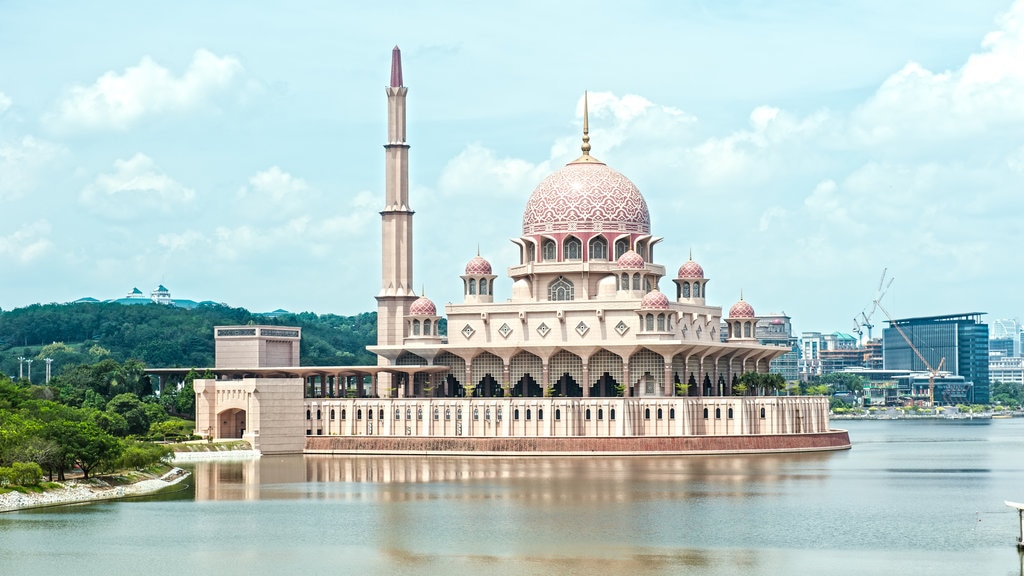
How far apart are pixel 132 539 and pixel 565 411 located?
48753 mm

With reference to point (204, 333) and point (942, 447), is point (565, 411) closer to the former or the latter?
point (942, 447)

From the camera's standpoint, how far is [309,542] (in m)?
62.7

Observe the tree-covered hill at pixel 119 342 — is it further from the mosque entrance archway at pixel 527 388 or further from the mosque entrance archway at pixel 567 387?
the mosque entrance archway at pixel 567 387

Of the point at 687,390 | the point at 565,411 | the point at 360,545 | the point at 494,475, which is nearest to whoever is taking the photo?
Result: the point at 360,545

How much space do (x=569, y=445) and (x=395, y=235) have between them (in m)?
23.9

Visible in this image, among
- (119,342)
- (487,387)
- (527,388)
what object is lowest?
(527,388)

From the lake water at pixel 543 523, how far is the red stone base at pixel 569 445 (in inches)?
307

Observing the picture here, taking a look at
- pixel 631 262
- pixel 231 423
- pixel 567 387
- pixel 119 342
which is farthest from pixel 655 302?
pixel 119 342

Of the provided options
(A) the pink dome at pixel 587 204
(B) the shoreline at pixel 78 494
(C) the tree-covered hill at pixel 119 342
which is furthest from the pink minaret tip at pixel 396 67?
(C) the tree-covered hill at pixel 119 342

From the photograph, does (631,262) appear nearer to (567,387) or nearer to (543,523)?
(567,387)

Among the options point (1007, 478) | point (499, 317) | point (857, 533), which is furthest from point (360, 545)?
point (499, 317)

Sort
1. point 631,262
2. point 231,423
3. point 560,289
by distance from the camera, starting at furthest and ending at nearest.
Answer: point 560,289 → point 231,423 → point 631,262

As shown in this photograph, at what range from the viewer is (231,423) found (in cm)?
11700

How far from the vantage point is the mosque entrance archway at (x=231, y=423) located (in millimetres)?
115688
